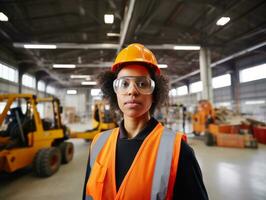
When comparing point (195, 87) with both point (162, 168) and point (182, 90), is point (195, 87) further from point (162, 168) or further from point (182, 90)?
point (162, 168)

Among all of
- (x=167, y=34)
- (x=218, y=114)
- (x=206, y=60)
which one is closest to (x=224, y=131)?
(x=218, y=114)

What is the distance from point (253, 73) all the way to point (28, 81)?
70.9 feet

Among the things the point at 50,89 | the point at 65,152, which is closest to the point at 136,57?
the point at 65,152

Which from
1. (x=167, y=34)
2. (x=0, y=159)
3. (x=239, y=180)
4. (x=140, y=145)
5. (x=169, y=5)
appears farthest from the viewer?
(x=167, y=34)

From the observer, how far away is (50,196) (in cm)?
354

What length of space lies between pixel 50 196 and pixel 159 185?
11.9 feet

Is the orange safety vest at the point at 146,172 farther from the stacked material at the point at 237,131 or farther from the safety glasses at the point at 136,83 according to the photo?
the stacked material at the point at 237,131

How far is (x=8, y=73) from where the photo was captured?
12695 mm

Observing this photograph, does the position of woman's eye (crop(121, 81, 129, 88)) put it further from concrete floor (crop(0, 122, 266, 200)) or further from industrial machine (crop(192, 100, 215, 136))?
industrial machine (crop(192, 100, 215, 136))

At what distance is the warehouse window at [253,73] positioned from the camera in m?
14.4

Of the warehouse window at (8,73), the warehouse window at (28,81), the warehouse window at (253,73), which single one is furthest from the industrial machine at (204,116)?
the warehouse window at (28,81)

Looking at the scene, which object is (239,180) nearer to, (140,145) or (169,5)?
(140,145)

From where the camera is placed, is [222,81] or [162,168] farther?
[222,81]

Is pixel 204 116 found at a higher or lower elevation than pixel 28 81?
lower
